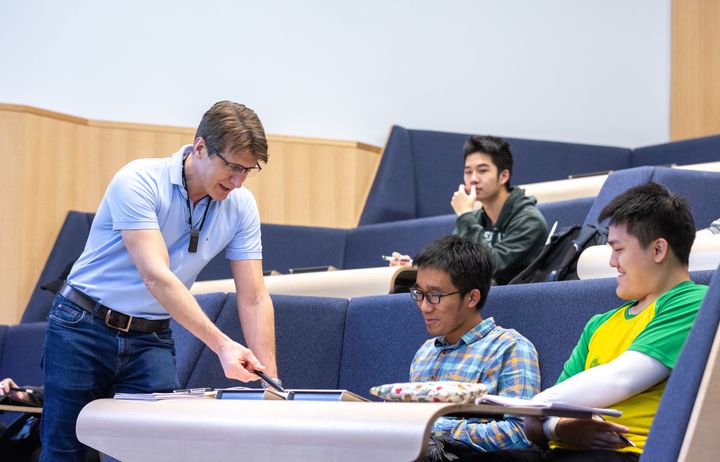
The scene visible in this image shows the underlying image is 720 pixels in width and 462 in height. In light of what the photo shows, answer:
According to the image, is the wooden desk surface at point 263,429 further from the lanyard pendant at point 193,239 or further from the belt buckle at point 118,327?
the lanyard pendant at point 193,239

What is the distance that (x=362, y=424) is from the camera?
1562mm

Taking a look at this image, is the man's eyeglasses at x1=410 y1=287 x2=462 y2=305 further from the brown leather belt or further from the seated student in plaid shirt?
the brown leather belt

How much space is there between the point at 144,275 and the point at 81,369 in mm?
263

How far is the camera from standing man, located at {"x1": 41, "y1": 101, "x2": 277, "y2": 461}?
2.40 metres

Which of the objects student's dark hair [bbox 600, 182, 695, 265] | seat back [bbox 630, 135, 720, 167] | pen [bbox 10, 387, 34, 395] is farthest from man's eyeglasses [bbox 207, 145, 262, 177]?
seat back [bbox 630, 135, 720, 167]

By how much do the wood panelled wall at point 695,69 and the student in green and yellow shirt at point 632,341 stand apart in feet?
14.3

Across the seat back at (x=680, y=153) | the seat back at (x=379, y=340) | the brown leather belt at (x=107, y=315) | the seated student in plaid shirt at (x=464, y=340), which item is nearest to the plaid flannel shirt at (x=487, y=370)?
the seated student in plaid shirt at (x=464, y=340)

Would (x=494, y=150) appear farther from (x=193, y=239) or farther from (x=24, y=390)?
(x=24, y=390)

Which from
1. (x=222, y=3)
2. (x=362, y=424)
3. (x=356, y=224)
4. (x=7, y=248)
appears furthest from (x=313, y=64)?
(x=362, y=424)

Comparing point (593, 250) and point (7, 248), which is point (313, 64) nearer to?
point (7, 248)

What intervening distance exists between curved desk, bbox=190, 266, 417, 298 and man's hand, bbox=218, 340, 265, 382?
115 cm

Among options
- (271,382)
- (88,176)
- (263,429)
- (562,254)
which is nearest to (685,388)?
(263,429)

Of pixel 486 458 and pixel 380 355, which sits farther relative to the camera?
pixel 380 355

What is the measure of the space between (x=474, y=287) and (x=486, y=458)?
649 millimetres
